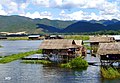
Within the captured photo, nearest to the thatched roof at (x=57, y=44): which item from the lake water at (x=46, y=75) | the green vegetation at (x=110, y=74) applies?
the lake water at (x=46, y=75)

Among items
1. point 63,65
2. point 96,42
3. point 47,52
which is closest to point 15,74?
point 63,65

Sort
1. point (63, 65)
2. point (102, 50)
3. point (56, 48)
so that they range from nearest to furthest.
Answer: point (102, 50) → point (63, 65) → point (56, 48)

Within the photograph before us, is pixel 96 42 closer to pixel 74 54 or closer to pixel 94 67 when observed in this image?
pixel 74 54

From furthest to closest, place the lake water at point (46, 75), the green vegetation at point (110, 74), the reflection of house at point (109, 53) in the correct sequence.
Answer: the reflection of house at point (109, 53)
the green vegetation at point (110, 74)
the lake water at point (46, 75)

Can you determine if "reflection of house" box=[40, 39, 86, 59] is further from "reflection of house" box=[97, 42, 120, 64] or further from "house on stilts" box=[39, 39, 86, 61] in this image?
"reflection of house" box=[97, 42, 120, 64]

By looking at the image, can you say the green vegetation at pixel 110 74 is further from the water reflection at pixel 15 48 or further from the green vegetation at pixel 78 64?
the water reflection at pixel 15 48

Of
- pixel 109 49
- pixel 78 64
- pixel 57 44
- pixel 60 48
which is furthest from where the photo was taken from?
pixel 57 44

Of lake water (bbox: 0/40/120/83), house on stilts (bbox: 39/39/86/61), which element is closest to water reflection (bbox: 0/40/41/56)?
house on stilts (bbox: 39/39/86/61)

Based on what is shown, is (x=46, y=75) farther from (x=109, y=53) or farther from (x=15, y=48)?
(x=15, y=48)

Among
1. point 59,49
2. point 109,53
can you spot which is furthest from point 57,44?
point 109,53

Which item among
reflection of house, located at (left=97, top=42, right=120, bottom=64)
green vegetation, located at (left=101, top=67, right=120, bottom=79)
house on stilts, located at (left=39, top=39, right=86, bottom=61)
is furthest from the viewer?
house on stilts, located at (left=39, top=39, right=86, bottom=61)

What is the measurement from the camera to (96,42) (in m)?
87.8

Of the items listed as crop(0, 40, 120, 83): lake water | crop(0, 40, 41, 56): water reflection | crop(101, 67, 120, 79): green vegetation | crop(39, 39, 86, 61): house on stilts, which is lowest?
crop(0, 40, 41, 56): water reflection

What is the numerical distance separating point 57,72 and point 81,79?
7.30 meters
